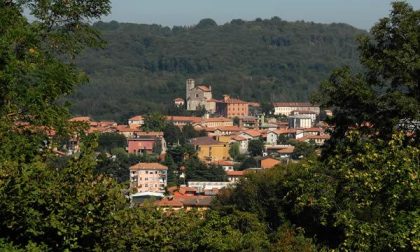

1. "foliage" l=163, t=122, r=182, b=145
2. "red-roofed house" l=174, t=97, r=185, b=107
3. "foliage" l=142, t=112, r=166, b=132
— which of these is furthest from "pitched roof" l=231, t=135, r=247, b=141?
"red-roofed house" l=174, t=97, r=185, b=107

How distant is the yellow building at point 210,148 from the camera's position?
225ft

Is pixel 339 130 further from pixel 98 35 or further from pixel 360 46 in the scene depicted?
pixel 98 35

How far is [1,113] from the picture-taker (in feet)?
21.7

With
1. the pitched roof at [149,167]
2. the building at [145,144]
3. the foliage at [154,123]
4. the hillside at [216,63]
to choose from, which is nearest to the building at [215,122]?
the hillside at [216,63]

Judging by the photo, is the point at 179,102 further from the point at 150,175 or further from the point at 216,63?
the point at 150,175

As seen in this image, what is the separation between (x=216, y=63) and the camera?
140 m

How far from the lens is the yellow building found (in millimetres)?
68688

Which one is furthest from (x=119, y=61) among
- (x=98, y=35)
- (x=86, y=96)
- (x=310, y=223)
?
(x=98, y=35)

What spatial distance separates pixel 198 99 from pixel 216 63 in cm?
3341

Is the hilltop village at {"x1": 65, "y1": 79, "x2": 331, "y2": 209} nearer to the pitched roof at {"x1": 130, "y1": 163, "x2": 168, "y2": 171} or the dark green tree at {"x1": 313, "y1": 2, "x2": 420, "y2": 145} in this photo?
the pitched roof at {"x1": 130, "y1": 163, "x2": 168, "y2": 171}

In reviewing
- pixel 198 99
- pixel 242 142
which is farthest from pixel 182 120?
pixel 198 99

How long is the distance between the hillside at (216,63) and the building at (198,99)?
3.16m

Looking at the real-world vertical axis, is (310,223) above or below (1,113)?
below

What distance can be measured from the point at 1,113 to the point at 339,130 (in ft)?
14.0
